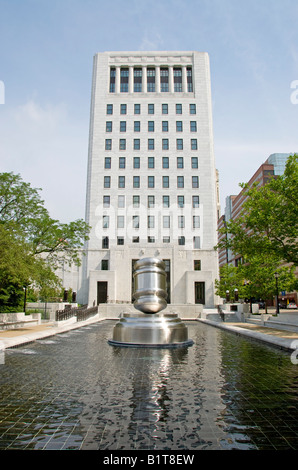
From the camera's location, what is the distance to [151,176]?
52.6 meters

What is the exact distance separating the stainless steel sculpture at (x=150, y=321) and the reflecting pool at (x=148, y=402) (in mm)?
2036

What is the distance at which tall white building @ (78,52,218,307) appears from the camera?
4719cm

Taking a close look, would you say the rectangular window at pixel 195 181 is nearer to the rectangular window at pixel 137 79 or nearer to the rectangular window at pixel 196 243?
the rectangular window at pixel 196 243

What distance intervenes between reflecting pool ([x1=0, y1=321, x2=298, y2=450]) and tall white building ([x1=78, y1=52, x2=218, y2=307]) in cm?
3667

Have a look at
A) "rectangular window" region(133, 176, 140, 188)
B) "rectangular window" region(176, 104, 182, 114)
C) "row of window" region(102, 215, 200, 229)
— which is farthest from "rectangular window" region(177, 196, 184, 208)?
"rectangular window" region(176, 104, 182, 114)

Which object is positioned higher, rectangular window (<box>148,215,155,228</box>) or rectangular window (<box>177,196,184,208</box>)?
rectangular window (<box>177,196,184,208</box>)

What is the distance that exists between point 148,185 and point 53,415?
48814 millimetres

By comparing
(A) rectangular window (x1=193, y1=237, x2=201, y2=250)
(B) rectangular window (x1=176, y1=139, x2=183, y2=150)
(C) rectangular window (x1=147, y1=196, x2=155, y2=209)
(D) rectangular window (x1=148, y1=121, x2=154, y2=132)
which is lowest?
(A) rectangular window (x1=193, y1=237, x2=201, y2=250)

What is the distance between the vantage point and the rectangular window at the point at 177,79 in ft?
190

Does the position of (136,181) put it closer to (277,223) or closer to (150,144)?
(150,144)

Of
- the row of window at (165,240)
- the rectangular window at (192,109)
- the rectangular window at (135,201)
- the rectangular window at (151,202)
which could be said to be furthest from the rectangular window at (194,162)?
the row of window at (165,240)

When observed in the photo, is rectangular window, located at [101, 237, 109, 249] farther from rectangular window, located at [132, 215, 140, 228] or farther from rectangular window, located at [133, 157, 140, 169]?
rectangular window, located at [133, 157, 140, 169]

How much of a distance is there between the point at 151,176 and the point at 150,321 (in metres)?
42.6
